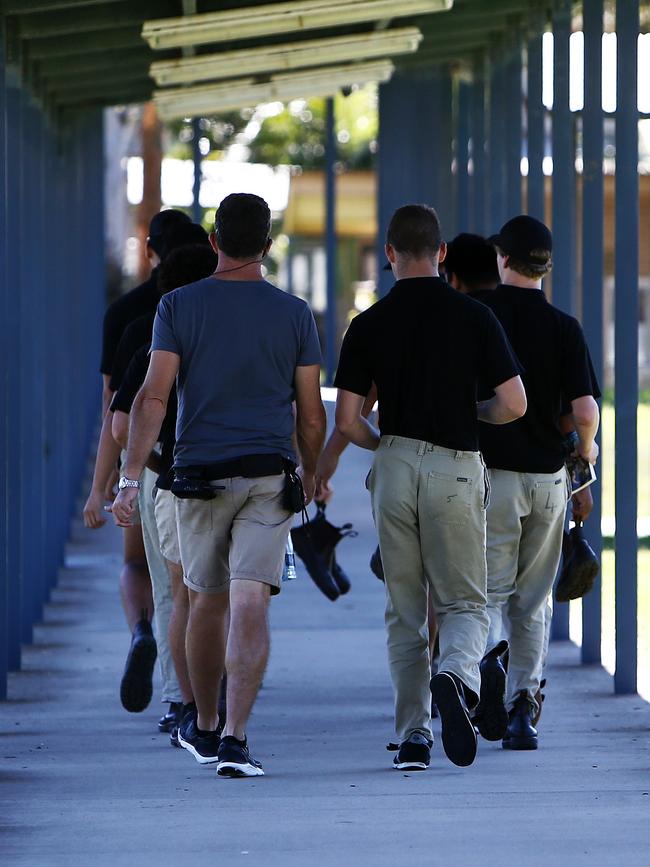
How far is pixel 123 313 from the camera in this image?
22.5ft

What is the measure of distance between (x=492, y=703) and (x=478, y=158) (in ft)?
21.5

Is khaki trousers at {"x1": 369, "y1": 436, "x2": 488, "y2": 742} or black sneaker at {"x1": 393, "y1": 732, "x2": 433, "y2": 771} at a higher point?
khaki trousers at {"x1": 369, "y1": 436, "x2": 488, "y2": 742}

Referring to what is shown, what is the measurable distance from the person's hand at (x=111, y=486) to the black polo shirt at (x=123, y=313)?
0.43m

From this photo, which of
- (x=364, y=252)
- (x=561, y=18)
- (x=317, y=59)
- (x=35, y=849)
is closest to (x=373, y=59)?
(x=317, y=59)

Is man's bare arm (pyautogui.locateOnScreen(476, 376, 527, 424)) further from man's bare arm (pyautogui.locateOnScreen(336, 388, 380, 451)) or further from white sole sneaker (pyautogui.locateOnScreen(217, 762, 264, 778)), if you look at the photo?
white sole sneaker (pyautogui.locateOnScreen(217, 762, 264, 778))

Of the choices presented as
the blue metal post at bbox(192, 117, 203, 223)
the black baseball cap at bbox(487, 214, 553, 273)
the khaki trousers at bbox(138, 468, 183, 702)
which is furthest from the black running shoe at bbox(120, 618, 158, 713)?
the blue metal post at bbox(192, 117, 203, 223)

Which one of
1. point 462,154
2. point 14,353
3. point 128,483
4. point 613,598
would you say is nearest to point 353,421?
point 128,483

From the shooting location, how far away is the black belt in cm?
556

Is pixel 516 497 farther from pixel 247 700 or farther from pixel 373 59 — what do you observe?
pixel 373 59

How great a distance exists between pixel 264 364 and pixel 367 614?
4.73 meters

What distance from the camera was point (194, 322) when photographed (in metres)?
5.55

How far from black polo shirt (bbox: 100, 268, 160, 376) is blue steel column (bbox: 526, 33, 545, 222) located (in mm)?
2855

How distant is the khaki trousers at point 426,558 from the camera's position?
5.60 metres

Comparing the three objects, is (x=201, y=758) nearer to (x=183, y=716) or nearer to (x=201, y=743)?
A: (x=201, y=743)
